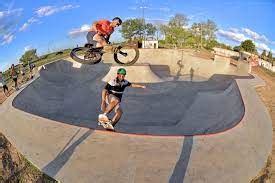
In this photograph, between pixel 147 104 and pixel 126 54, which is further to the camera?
pixel 147 104

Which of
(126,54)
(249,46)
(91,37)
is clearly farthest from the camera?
(249,46)

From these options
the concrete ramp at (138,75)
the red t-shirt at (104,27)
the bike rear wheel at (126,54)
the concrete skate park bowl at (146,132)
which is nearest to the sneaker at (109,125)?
the concrete skate park bowl at (146,132)

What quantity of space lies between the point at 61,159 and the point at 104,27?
16.2 ft

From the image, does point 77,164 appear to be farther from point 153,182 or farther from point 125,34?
point 125,34

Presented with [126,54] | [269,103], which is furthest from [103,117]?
[269,103]

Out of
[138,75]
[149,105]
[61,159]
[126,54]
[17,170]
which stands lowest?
[149,105]

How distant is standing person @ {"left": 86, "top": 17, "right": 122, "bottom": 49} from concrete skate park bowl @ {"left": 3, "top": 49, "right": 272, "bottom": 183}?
126 inches

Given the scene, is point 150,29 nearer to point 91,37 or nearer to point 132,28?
point 132,28

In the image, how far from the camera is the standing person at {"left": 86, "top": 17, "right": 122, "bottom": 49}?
1182 centimetres

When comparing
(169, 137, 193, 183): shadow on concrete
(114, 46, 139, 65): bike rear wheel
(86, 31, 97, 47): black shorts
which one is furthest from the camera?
(114, 46, 139, 65): bike rear wheel

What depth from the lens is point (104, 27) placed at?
12047mm

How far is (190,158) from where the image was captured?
938 centimetres

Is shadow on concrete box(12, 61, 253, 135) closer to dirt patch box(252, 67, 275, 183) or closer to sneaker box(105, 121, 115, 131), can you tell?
dirt patch box(252, 67, 275, 183)

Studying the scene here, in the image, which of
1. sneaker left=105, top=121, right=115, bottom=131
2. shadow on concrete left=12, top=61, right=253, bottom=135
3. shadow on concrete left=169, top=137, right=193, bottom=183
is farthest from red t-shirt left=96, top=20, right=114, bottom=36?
shadow on concrete left=169, top=137, right=193, bottom=183
